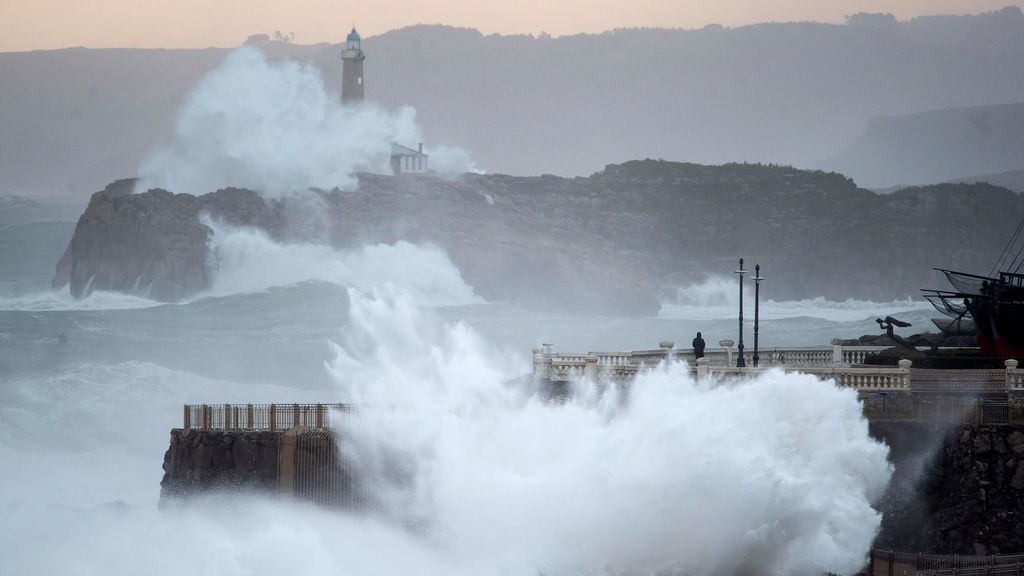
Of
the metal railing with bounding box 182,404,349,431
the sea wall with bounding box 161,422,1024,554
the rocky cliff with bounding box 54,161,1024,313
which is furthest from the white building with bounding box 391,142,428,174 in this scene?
the sea wall with bounding box 161,422,1024,554

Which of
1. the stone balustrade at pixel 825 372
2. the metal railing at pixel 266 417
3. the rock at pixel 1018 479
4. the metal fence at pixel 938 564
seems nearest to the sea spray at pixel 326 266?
the metal railing at pixel 266 417

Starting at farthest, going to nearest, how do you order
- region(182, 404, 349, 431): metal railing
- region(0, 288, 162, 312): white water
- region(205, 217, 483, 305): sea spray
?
1. region(205, 217, 483, 305): sea spray
2. region(0, 288, 162, 312): white water
3. region(182, 404, 349, 431): metal railing

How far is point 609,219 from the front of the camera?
180 metres

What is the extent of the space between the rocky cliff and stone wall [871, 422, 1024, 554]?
102075 mm

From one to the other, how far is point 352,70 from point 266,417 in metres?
134

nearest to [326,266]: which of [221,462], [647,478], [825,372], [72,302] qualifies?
[72,302]

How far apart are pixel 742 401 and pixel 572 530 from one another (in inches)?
152

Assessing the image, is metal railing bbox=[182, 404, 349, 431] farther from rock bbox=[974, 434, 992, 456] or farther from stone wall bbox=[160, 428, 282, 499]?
rock bbox=[974, 434, 992, 456]

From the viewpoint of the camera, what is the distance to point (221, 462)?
3447 centimetres

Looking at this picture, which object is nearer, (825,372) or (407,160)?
(825,372)

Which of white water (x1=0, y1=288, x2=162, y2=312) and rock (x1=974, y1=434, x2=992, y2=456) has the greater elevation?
white water (x1=0, y1=288, x2=162, y2=312)

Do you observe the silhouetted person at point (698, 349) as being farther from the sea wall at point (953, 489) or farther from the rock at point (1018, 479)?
the rock at point (1018, 479)

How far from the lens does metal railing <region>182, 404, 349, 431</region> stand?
34719mm

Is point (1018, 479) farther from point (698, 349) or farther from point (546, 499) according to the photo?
point (698, 349)
